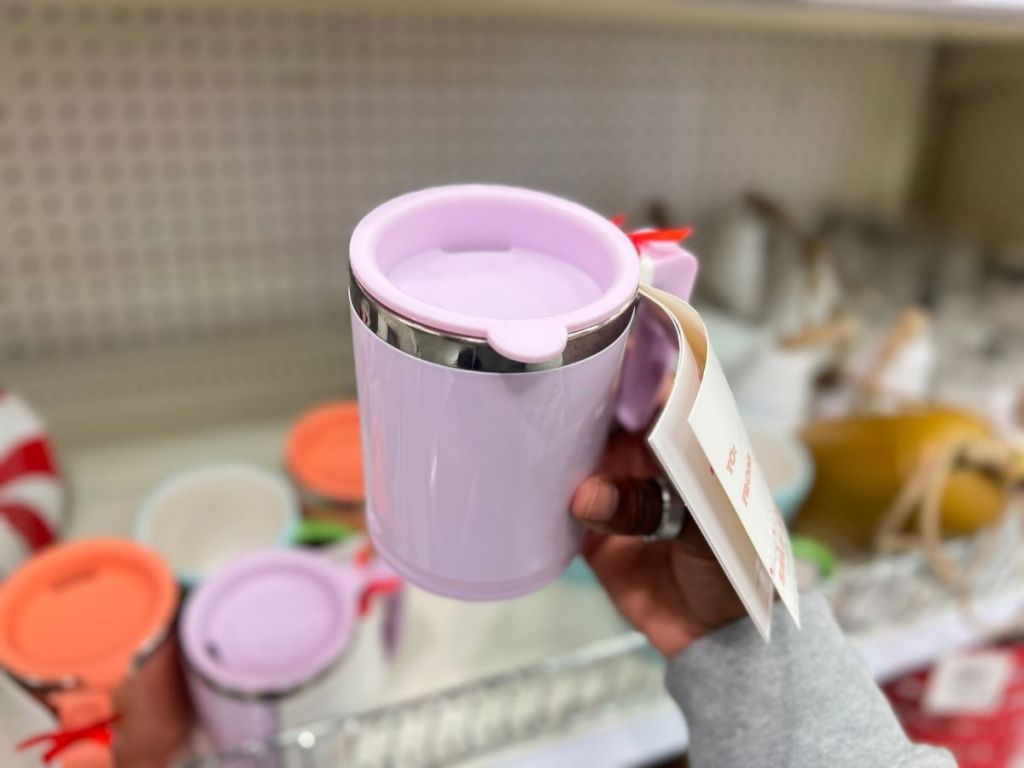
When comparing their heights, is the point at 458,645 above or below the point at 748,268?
below

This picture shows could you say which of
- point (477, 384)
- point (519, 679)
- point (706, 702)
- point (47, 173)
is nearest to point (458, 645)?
point (519, 679)

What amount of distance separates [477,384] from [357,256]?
6cm

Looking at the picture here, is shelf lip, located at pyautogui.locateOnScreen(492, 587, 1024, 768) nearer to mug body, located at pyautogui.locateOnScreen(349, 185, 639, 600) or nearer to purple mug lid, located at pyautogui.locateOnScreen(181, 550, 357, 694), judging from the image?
purple mug lid, located at pyautogui.locateOnScreen(181, 550, 357, 694)

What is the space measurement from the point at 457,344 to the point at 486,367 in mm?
12

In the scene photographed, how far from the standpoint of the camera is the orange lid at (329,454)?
2.23ft

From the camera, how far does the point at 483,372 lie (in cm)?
27

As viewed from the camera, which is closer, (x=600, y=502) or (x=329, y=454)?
(x=600, y=502)

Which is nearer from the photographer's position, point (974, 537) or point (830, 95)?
point (974, 537)

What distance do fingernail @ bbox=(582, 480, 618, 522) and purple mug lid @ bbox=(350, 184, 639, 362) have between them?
77mm

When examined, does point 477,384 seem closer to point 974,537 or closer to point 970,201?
point 974,537

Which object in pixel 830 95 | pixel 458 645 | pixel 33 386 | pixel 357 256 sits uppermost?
pixel 357 256

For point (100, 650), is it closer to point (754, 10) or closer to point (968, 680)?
point (754, 10)

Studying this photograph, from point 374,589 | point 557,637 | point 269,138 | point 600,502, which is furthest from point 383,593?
point 269,138

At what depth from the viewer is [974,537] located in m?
0.68
